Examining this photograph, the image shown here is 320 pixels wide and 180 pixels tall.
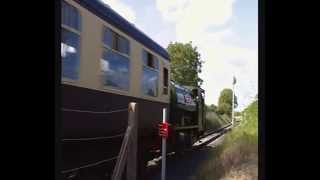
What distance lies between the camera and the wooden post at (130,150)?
27.0 feet

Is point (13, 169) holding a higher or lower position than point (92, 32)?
lower

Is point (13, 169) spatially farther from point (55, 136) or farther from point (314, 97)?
point (314, 97)

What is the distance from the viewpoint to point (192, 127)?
56.8 ft

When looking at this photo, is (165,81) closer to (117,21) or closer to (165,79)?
(165,79)

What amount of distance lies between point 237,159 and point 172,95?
4260 mm

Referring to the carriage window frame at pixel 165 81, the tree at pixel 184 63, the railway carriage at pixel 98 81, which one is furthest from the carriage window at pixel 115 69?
the tree at pixel 184 63

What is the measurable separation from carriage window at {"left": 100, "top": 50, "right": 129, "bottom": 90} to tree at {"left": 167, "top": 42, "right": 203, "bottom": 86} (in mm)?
4524

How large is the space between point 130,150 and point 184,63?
255 inches

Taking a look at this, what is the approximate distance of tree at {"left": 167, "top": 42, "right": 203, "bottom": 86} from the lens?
1355cm

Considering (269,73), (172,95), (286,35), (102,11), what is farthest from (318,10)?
(172,95)

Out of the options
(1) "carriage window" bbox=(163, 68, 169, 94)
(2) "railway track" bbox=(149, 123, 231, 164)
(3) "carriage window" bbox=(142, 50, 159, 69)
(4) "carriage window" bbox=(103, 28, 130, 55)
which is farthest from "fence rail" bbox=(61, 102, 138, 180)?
(2) "railway track" bbox=(149, 123, 231, 164)

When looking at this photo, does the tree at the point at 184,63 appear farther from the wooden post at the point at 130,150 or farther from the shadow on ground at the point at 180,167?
the wooden post at the point at 130,150

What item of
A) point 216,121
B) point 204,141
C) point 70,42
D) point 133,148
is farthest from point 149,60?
point 216,121

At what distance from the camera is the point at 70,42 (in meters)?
6.34
